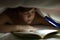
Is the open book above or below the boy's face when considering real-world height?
below

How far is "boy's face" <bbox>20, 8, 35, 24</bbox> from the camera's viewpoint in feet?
3.22

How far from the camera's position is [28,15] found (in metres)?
0.99

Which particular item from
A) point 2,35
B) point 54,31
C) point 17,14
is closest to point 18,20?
point 17,14

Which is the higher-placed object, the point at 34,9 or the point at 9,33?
the point at 34,9

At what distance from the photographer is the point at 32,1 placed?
98 centimetres

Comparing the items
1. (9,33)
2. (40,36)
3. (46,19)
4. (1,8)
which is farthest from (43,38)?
(1,8)

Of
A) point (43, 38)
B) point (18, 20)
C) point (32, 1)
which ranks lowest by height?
point (43, 38)

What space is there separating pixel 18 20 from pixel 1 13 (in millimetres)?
125

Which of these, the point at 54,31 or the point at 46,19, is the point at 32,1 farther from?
the point at 54,31

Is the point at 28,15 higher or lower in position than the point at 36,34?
higher

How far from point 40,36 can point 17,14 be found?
22 centimetres

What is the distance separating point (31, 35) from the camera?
0.98 meters

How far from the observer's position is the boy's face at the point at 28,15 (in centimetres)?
98

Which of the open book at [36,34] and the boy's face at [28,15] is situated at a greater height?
the boy's face at [28,15]
